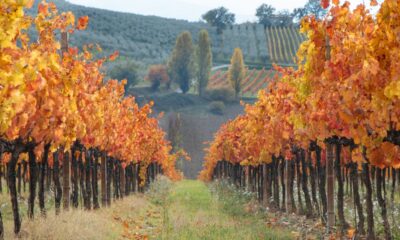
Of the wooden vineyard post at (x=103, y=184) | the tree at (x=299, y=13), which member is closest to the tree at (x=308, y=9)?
the tree at (x=299, y=13)

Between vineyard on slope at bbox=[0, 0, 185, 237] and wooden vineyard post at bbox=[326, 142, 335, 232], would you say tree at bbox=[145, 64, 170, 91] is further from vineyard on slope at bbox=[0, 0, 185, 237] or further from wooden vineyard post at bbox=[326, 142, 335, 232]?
wooden vineyard post at bbox=[326, 142, 335, 232]

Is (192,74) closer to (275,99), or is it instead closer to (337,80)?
(275,99)

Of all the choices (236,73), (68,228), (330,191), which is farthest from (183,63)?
(68,228)

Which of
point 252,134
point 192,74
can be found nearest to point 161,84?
point 192,74

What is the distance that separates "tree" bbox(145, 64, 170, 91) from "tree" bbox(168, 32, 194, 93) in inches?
60.1

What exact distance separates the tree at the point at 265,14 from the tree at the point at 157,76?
70672 mm

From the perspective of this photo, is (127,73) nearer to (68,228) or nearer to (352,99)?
(68,228)

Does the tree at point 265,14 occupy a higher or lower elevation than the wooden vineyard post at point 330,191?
higher

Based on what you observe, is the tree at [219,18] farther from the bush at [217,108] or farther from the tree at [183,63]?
the bush at [217,108]

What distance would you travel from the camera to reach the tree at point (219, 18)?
166m

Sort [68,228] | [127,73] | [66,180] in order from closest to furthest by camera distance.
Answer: [68,228]
[66,180]
[127,73]

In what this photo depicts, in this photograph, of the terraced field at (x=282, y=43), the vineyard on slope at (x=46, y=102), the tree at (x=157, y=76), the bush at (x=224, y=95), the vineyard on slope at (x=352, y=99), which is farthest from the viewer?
the terraced field at (x=282, y=43)

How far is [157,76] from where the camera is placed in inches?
4355

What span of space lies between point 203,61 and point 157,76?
29.9 feet
